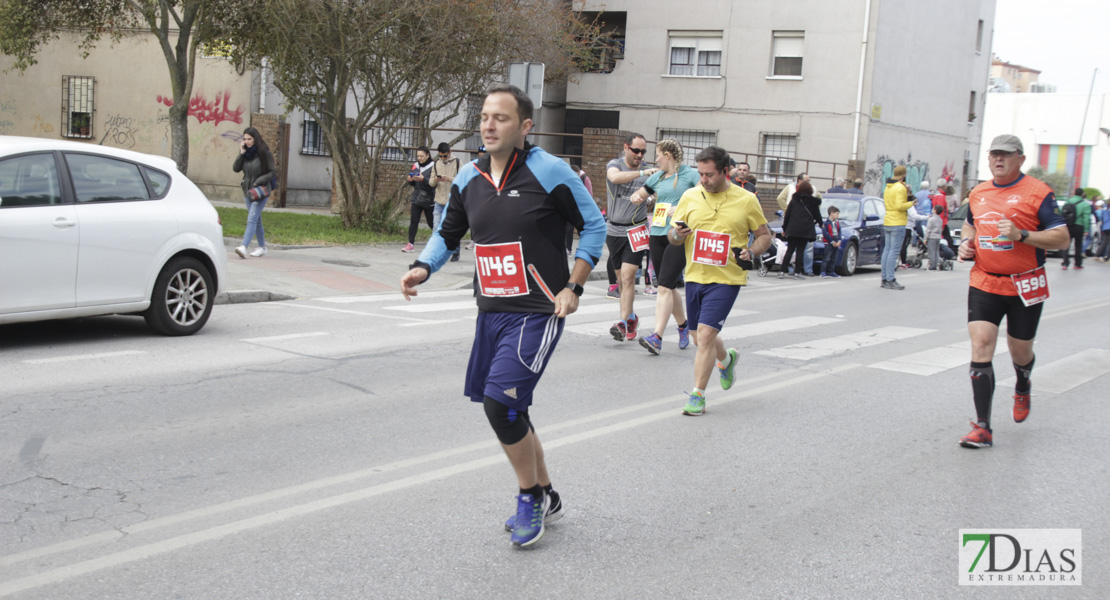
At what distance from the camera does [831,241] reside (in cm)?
1891

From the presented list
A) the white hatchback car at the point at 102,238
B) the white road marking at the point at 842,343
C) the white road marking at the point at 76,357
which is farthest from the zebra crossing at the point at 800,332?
the white road marking at the point at 76,357

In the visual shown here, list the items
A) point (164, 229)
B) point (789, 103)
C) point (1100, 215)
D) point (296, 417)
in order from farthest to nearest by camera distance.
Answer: point (789, 103)
point (1100, 215)
point (164, 229)
point (296, 417)

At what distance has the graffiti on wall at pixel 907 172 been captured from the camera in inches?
1281

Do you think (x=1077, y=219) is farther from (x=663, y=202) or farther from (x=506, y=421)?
(x=506, y=421)

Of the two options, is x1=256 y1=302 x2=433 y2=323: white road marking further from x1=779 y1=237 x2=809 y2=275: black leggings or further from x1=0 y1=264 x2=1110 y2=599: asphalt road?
x1=779 y1=237 x2=809 y2=275: black leggings

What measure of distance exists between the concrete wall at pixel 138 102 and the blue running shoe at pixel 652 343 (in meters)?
18.8

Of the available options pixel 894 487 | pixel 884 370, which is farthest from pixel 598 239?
pixel 884 370

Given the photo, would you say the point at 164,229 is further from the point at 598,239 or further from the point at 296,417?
the point at 598,239

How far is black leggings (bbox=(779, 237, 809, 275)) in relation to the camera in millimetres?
17938

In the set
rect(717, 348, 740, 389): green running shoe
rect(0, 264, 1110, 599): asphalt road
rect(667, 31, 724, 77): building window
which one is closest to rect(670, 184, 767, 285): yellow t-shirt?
rect(717, 348, 740, 389): green running shoe

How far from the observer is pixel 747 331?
36.6 feet

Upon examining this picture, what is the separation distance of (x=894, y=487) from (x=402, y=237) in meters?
15.3

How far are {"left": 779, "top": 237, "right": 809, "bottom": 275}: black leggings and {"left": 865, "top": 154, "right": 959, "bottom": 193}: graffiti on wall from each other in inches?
525

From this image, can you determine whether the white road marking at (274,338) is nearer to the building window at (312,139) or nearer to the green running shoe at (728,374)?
the green running shoe at (728,374)
